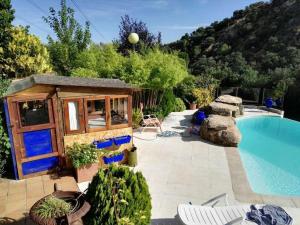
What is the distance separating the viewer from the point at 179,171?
269 inches

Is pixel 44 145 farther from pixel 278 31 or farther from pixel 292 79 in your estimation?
pixel 278 31

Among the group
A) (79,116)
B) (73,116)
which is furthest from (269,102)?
(73,116)

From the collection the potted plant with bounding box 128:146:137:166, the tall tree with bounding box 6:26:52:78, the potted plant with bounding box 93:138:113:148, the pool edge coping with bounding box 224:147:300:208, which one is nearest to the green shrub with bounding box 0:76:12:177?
the potted plant with bounding box 93:138:113:148

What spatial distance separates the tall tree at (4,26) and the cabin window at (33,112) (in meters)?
6.95

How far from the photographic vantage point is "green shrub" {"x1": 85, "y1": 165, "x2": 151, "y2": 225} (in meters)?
3.46

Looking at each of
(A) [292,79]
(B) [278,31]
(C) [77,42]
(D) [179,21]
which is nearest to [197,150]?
(C) [77,42]

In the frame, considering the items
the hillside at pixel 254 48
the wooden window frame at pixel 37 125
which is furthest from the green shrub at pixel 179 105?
the wooden window frame at pixel 37 125

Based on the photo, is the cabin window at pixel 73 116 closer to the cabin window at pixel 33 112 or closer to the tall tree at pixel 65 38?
the cabin window at pixel 33 112

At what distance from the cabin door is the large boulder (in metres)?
6.06

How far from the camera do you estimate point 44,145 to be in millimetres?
6094

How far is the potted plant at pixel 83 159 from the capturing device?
5977 millimetres

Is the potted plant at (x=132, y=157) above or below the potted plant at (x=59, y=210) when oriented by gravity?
below

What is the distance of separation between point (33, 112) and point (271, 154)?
28.7ft

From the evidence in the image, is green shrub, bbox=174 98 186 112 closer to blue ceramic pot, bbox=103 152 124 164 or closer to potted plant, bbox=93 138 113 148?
blue ceramic pot, bbox=103 152 124 164
